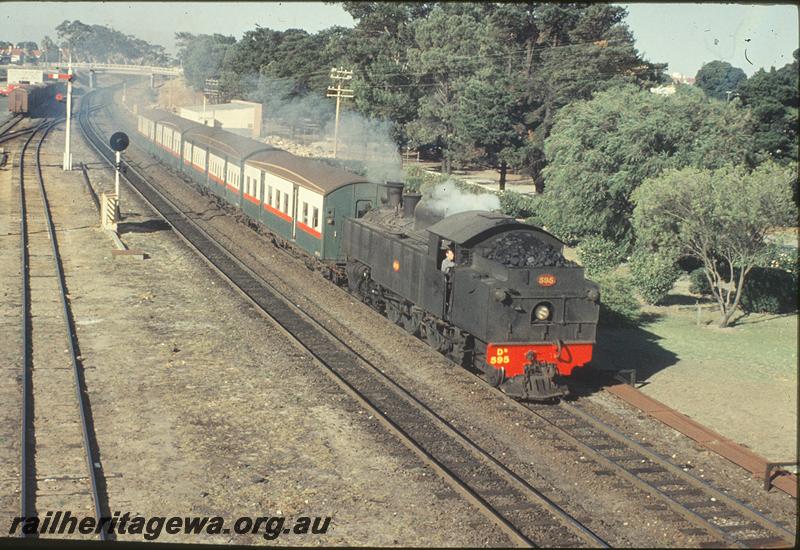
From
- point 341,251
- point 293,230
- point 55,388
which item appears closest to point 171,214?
point 293,230

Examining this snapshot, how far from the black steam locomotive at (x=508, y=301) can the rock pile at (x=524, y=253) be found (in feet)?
0.06

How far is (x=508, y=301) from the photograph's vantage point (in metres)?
16.2

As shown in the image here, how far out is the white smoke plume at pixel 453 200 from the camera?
67.3ft

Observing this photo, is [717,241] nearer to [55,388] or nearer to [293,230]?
[293,230]

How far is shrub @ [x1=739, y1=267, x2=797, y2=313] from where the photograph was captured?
29078mm

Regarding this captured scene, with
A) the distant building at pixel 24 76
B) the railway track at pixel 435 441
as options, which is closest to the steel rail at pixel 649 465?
the railway track at pixel 435 441

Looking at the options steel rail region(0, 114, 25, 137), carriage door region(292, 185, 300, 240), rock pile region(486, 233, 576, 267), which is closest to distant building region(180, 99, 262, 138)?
steel rail region(0, 114, 25, 137)

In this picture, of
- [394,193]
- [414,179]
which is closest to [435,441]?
[394,193]

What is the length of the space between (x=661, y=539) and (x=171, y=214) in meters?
31.2

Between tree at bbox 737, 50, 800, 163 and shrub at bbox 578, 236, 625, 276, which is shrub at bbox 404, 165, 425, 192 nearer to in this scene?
tree at bbox 737, 50, 800, 163

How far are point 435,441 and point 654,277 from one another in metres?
16.0

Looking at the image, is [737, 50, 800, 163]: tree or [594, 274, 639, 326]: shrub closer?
[594, 274, 639, 326]: shrub

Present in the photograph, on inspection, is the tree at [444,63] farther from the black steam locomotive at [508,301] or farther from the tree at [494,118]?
the black steam locomotive at [508,301]

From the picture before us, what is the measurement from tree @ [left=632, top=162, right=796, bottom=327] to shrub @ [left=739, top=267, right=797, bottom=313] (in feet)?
5.17
